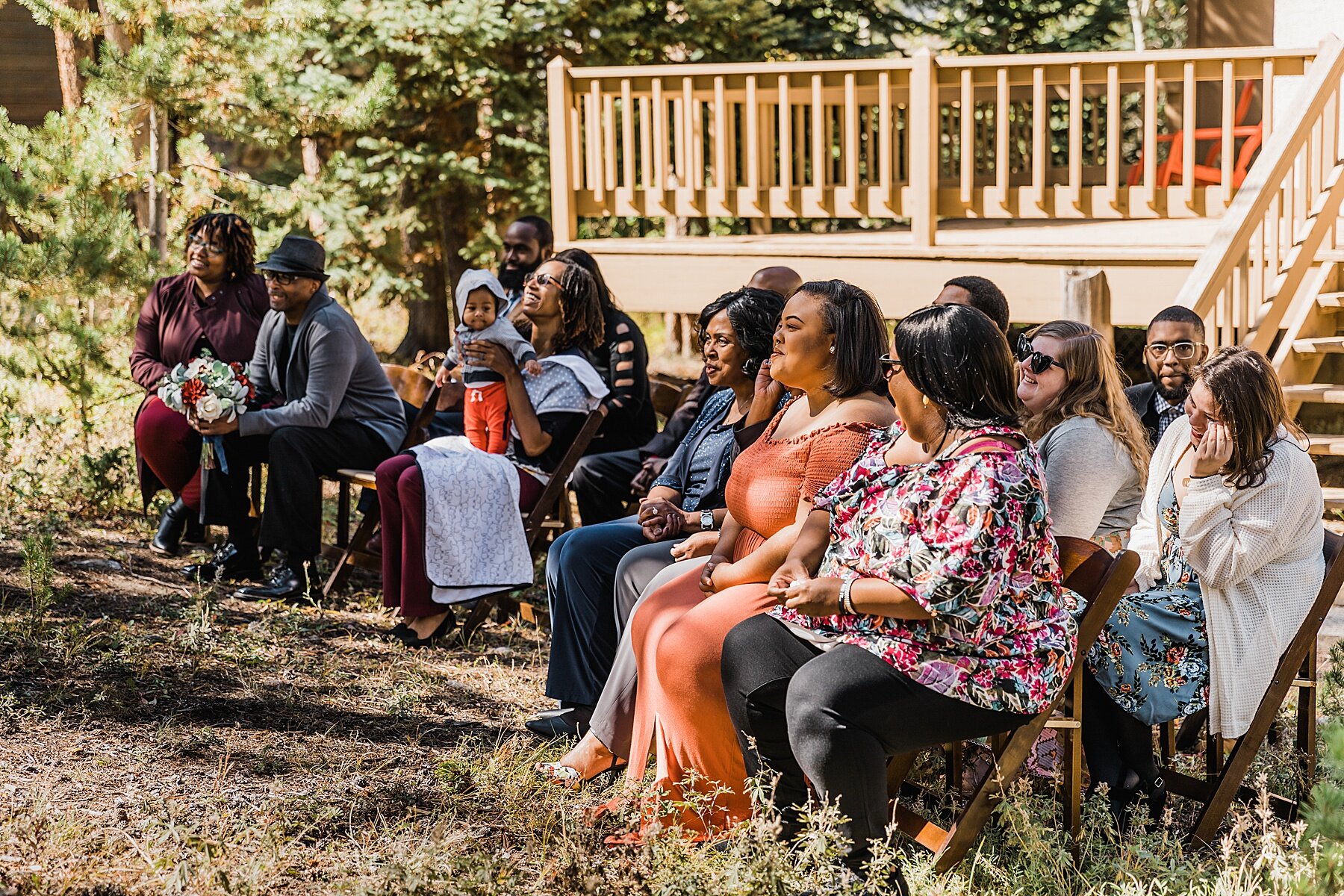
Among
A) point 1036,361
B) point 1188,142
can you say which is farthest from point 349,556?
point 1188,142

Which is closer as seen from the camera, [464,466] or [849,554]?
[849,554]

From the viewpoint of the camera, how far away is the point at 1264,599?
3564mm

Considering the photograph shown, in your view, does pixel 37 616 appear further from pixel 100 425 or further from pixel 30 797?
pixel 100 425

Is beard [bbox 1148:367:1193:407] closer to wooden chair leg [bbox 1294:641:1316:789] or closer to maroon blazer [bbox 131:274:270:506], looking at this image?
wooden chair leg [bbox 1294:641:1316:789]

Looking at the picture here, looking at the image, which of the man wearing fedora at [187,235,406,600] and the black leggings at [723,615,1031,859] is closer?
the black leggings at [723,615,1031,859]

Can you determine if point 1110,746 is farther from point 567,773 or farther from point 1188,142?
point 1188,142

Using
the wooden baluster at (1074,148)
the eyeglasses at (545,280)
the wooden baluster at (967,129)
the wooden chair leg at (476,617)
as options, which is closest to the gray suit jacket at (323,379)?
the eyeglasses at (545,280)

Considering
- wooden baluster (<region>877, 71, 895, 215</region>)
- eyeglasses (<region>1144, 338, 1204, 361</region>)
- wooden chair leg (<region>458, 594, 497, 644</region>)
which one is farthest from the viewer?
wooden baluster (<region>877, 71, 895, 215</region>)

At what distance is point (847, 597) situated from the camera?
3145 millimetres

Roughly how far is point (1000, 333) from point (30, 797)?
2.76 meters

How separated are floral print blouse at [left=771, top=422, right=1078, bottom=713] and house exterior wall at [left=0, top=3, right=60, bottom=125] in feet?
24.0

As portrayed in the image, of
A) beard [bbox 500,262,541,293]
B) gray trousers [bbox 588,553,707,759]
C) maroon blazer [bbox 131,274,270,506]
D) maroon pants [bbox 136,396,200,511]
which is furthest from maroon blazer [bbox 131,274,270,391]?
gray trousers [bbox 588,553,707,759]

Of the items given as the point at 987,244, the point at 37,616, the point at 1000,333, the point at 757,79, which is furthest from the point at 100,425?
the point at 1000,333

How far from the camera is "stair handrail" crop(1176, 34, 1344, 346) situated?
620 cm
